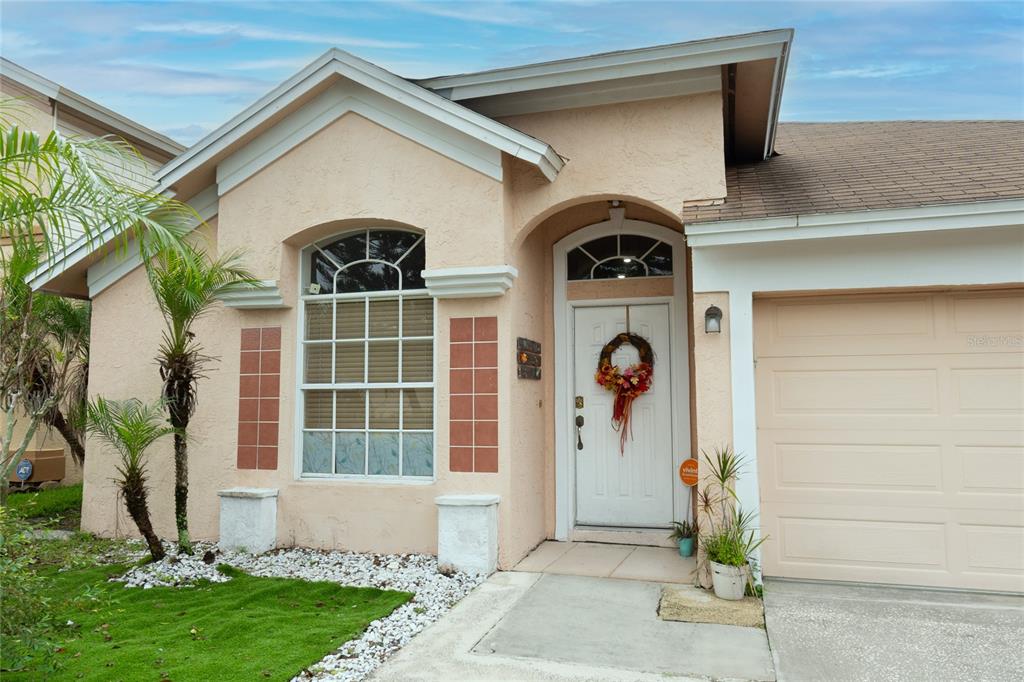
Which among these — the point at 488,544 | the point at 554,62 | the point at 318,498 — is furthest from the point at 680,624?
the point at 554,62

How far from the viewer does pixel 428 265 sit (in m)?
6.08

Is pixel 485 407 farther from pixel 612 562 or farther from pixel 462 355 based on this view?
pixel 612 562

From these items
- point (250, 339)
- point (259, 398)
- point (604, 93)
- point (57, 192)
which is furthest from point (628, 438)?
point (57, 192)

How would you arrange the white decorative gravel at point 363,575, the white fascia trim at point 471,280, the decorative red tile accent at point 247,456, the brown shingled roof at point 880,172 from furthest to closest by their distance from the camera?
the decorative red tile accent at point 247,456, the white fascia trim at point 471,280, the brown shingled roof at point 880,172, the white decorative gravel at point 363,575

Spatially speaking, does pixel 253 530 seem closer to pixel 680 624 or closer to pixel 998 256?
pixel 680 624

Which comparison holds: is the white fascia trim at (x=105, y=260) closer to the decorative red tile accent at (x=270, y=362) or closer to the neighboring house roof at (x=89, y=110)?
the decorative red tile accent at (x=270, y=362)

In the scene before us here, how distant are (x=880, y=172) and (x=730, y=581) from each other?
13.0ft

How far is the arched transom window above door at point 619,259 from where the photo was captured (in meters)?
7.02

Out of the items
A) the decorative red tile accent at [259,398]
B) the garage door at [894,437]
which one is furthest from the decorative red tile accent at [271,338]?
the garage door at [894,437]

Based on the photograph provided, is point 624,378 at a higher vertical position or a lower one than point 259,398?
higher

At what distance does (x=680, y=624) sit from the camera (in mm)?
4496

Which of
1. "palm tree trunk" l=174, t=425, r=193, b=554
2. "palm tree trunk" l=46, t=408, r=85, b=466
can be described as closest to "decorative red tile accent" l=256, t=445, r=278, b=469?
"palm tree trunk" l=174, t=425, r=193, b=554

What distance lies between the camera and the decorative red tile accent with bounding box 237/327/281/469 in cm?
654

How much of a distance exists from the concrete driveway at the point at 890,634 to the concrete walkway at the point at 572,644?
246 millimetres
